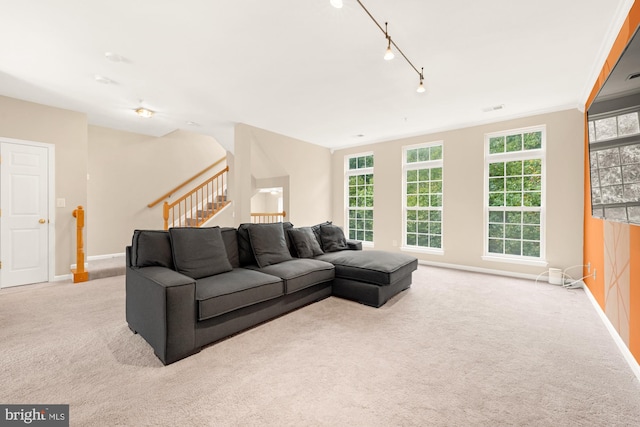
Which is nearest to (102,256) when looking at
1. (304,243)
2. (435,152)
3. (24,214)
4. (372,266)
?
(24,214)

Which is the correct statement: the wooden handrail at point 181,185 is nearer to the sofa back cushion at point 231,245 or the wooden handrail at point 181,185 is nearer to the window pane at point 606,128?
the sofa back cushion at point 231,245

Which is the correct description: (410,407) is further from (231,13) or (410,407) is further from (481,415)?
(231,13)

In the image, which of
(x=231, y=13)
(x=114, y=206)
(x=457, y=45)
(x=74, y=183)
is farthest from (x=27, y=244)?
(x=457, y=45)

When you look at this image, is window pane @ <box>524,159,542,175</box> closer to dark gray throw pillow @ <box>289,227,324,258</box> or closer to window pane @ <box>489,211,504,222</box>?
window pane @ <box>489,211,504,222</box>

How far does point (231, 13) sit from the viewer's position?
217 centimetres

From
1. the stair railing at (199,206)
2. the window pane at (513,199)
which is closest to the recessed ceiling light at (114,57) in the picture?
the stair railing at (199,206)

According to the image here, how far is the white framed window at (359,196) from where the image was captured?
639cm

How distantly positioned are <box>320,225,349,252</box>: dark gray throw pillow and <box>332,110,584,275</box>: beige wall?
205cm

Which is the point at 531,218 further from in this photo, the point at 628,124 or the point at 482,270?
the point at 628,124

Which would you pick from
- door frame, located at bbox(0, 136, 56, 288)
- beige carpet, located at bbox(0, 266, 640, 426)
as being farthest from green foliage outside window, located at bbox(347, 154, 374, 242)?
door frame, located at bbox(0, 136, 56, 288)

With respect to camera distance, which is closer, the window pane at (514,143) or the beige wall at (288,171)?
the window pane at (514,143)

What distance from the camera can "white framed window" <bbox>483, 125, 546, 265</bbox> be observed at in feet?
14.3

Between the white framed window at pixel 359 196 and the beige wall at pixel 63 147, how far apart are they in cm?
512

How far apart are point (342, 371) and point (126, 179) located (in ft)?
19.7
